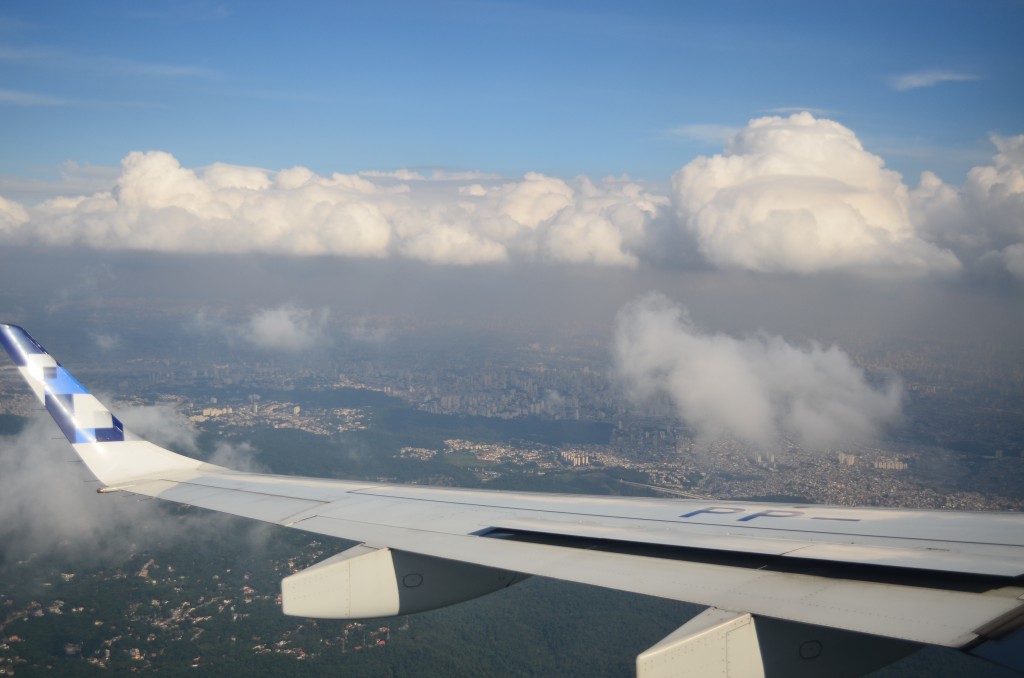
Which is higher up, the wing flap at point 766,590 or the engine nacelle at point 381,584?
the wing flap at point 766,590

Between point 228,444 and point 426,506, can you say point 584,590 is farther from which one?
point 228,444

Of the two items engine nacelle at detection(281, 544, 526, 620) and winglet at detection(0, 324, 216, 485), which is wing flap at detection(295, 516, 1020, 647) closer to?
engine nacelle at detection(281, 544, 526, 620)

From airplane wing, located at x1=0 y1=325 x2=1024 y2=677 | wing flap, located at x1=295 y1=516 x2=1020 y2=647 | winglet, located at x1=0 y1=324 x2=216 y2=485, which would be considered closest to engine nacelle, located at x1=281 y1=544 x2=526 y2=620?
airplane wing, located at x1=0 y1=325 x2=1024 y2=677

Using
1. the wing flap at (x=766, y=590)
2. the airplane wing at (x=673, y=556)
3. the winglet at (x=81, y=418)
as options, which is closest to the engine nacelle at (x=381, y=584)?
the airplane wing at (x=673, y=556)

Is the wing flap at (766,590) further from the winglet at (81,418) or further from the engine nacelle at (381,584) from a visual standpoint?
the winglet at (81,418)

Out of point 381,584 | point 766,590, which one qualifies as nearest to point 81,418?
point 381,584

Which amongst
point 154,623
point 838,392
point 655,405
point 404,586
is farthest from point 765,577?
point 655,405
